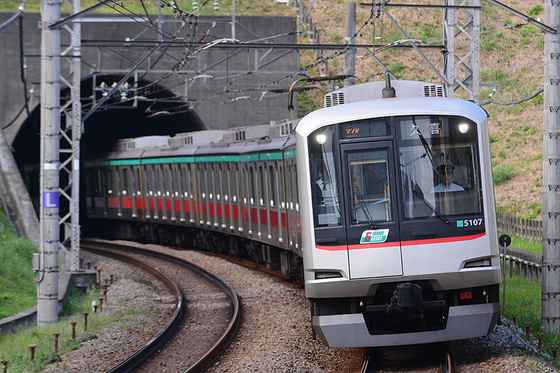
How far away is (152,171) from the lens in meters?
24.8

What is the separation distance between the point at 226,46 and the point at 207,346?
8.51 metres

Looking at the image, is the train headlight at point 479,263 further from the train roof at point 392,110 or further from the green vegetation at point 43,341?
the green vegetation at point 43,341

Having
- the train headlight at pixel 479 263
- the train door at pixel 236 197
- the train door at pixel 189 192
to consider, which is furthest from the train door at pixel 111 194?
the train headlight at pixel 479 263

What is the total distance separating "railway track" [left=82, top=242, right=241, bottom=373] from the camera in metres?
9.12

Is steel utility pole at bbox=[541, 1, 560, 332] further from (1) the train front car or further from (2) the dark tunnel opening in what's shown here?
(2) the dark tunnel opening

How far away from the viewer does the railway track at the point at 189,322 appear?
912 centimetres

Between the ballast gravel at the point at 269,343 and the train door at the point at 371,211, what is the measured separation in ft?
3.91

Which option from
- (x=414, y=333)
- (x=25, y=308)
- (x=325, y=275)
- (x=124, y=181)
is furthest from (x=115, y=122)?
(x=414, y=333)

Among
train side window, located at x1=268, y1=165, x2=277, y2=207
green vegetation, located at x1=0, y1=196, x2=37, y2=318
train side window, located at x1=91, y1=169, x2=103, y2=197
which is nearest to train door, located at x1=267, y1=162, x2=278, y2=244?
train side window, located at x1=268, y1=165, x2=277, y2=207

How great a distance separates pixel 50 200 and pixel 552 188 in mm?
7067

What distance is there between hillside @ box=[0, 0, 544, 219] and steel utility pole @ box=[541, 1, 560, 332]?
51.4 ft

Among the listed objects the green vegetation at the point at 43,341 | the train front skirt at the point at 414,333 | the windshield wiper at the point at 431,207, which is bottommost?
the green vegetation at the point at 43,341

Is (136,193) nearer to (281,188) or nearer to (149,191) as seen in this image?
(149,191)

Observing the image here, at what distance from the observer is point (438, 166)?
779cm
